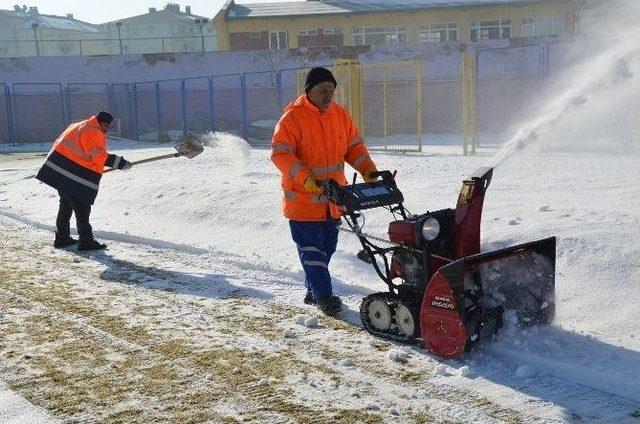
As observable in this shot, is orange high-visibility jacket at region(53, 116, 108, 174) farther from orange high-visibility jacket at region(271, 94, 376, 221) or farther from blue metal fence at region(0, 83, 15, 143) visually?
blue metal fence at region(0, 83, 15, 143)

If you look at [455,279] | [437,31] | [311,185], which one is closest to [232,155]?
[311,185]

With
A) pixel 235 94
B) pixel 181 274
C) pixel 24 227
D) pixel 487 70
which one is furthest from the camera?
pixel 235 94

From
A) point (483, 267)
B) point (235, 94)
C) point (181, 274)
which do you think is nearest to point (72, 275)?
point (181, 274)

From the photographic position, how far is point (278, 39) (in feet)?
113

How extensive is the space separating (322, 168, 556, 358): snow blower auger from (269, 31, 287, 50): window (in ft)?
102

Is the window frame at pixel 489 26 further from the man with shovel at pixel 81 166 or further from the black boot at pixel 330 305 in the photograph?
the black boot at pixel 330 305

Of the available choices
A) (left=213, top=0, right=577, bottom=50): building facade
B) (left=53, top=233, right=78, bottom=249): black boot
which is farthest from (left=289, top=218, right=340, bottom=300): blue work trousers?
(left=213, top=0, right=577, bottom=50): building facade

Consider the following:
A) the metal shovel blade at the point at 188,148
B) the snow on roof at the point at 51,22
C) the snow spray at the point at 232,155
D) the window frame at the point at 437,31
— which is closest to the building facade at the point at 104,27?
the snow on roof at the point at 51,22

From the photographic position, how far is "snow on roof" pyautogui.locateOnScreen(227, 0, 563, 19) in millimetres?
32969

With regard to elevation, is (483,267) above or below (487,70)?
below

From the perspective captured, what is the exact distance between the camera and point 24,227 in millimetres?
8828

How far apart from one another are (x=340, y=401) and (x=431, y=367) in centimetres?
63

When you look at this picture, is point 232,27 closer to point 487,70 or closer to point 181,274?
point 487,70

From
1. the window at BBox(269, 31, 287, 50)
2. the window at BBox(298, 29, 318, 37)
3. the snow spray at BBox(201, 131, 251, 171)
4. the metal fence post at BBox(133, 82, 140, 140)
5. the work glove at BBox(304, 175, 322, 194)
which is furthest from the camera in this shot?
the window at BBox(269, 31, 287, 50)
